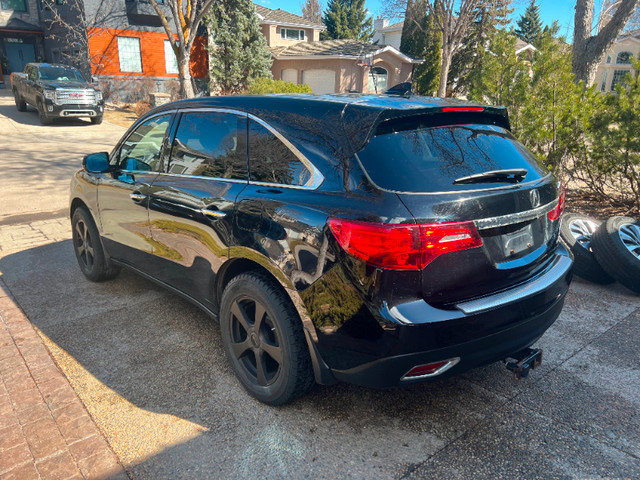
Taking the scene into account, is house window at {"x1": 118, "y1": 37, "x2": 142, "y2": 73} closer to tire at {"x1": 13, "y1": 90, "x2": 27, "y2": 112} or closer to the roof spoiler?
tire at {"x1": 13, "y1": 90, "x2": 27, "y2": 112}

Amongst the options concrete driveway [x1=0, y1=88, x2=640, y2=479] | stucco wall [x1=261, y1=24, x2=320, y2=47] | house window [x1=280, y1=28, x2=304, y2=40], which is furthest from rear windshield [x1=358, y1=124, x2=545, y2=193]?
house window [x1=280, y1=28, x2=304, y2=40]

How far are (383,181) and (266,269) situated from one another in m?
0.86

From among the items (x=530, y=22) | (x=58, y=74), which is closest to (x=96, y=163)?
(x=58, y=74)

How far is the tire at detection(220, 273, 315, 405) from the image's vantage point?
2.56 metres

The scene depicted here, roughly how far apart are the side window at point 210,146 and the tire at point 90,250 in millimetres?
1509

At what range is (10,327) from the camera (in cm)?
379

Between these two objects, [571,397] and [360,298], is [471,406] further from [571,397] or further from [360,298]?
[360,298]

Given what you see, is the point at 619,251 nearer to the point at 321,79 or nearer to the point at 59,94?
→ the point at 59,94

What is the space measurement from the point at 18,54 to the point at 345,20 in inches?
1170

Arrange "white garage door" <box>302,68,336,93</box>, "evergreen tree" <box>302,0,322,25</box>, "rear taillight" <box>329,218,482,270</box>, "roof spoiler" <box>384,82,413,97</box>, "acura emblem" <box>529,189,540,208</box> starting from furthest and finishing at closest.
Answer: "evergreen tree" <box>302,0,322,25</box> → "white garage door" <box>302,68,336,93</box> → "roof spoiler" <box>384,82,413,97</box> → "acura emblem" <box>529,189,540,208</box> → "rear taillight" <box>329,218,482,270</box>

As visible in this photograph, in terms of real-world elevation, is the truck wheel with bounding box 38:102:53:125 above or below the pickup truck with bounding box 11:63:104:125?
below

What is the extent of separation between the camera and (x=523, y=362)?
2.67m

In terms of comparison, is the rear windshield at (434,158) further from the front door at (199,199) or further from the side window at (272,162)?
the front door at (199,199)

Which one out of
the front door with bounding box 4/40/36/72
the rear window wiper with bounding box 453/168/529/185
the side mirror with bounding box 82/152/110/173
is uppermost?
the front door with bounding box 4/40/36/72
